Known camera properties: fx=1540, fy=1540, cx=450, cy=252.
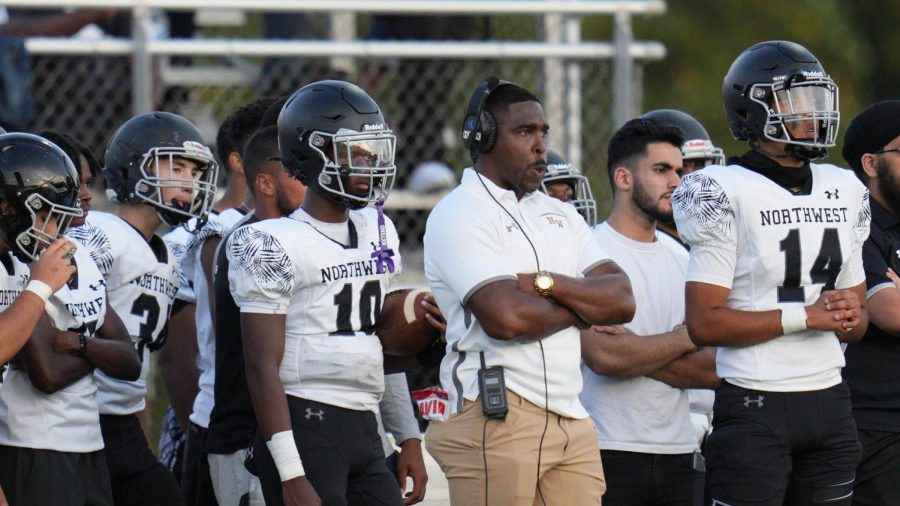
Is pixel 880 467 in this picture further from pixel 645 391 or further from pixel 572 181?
pixel 572 181

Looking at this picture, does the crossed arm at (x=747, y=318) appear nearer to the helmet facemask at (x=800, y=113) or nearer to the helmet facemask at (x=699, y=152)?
the helmet facemask at (x=800, y=113)

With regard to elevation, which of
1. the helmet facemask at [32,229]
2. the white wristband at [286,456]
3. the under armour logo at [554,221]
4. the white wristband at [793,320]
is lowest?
the white wristband at [286,456]

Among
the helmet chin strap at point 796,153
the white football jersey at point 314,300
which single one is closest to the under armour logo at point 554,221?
the white football jersey at point 314,300

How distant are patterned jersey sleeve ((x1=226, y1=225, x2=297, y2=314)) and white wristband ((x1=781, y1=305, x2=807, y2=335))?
66.0 inches

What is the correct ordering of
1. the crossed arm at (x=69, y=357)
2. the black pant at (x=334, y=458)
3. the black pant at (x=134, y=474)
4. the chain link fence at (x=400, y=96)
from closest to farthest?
the black pant at (x=334, y=458) → the crossed arm at (x=69, y=357) → the black pant at (x=134, y=474) → the chain link fence at (x=400, y=96)

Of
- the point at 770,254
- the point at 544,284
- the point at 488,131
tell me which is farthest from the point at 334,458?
the point at 770,254

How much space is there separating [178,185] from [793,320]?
8.46 ft

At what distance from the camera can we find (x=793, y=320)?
525cm

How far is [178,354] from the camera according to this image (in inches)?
261

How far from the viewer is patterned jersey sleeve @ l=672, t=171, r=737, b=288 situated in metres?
5.32

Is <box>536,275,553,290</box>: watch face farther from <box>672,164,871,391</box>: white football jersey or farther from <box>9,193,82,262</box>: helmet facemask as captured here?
<box>9,193,82,262</box>: helmet facemask

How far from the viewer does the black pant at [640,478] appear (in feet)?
19.8

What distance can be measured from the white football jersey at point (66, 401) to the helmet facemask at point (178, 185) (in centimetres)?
73

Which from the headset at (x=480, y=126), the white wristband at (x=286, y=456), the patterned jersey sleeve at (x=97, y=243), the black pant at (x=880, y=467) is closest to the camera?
the white wristband at (x=286, y=456)
